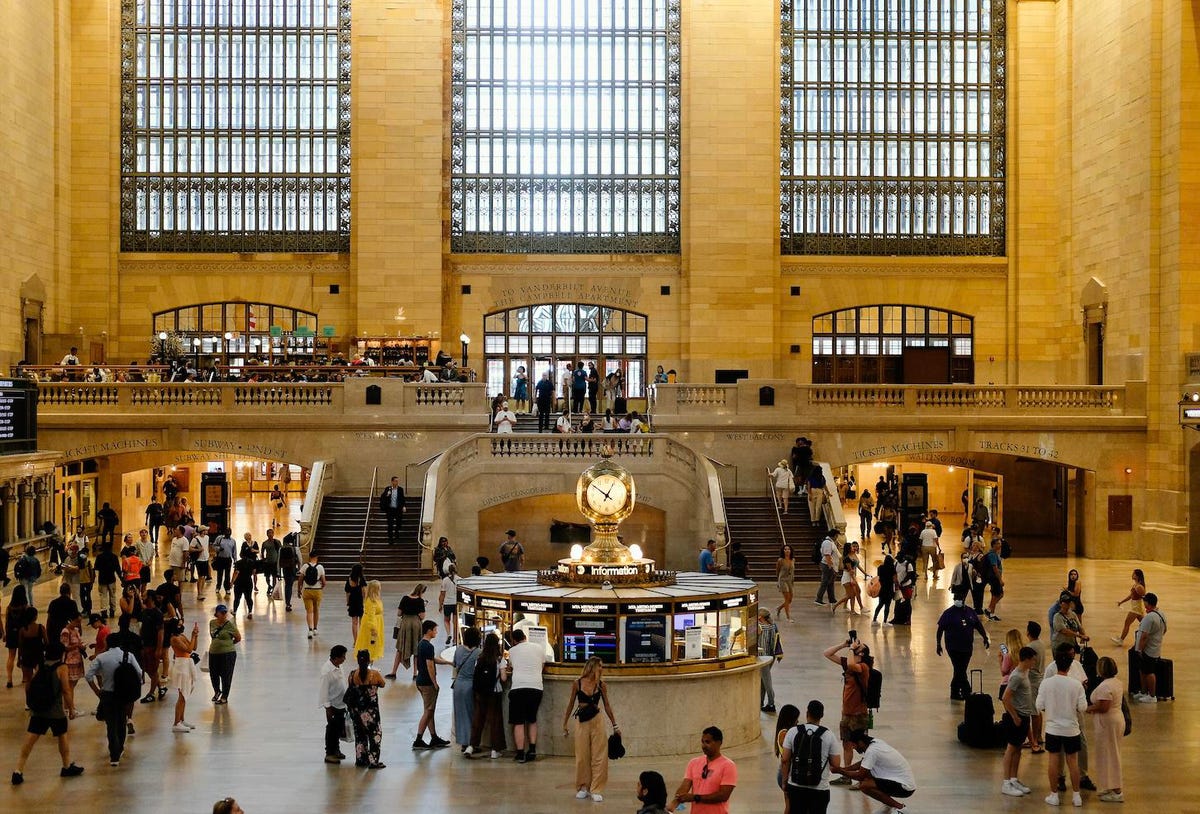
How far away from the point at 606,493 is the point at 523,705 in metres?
2.25

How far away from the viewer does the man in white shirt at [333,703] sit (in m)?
14.0

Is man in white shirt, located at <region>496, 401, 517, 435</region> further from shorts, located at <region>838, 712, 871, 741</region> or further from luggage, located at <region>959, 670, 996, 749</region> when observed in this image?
shorts, located at <region>838, 712, 871, 741</region>

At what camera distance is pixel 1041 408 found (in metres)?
35.3

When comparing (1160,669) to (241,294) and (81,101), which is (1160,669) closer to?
(241,294)

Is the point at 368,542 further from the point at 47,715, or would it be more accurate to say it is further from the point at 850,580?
the point at 47,715

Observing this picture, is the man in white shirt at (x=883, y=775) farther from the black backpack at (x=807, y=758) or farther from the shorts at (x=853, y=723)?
the shorts at (x=853, y=723)

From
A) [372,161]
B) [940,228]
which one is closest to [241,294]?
[372,161]

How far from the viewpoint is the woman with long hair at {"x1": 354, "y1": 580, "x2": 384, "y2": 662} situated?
17.3 m

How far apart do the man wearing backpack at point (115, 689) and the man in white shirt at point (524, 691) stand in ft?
11.9

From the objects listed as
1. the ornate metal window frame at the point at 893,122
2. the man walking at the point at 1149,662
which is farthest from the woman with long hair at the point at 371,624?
the ornate metal window frame at the point at 893,122

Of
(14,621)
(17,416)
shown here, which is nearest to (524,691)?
(14,621)

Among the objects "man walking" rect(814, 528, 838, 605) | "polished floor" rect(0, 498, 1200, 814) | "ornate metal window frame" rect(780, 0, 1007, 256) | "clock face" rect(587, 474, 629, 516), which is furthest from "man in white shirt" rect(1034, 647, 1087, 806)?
"ornate metal window frame" rect(780, 0, 1007, 256)

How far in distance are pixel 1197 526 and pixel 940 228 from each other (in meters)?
12.4

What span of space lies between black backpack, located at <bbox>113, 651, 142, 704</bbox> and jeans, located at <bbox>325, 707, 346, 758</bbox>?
1855 mm
